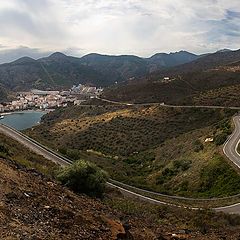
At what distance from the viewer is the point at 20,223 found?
732 cm

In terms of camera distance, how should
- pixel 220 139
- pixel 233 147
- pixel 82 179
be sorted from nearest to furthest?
pixel 82 179 → pixel 233 147 → pixel 220 139

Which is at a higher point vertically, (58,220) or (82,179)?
(58,220)

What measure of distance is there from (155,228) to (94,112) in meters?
93.7

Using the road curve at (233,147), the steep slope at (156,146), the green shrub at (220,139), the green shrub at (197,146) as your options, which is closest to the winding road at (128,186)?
the road curve at (233,147)

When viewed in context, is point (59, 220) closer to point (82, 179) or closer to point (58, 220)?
point (58, 220)

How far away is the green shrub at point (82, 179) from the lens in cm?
1383

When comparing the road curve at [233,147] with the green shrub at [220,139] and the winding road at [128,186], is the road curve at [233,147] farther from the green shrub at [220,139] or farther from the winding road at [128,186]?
the green shrub at [220,139]

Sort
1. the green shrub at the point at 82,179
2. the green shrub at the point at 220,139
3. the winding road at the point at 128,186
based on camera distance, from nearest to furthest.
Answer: the green shrub at the point at 82,179
the winding road at the point at 128,186
the green shrub at the point at 220,139

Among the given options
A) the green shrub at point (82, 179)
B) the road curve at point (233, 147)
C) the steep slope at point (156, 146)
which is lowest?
the steep slope at point (156, 146)

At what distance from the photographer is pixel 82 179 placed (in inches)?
552

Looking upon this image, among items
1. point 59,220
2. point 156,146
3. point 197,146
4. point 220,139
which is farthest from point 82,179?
point 156,146

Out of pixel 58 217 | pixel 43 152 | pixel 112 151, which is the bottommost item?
pixel 112 151

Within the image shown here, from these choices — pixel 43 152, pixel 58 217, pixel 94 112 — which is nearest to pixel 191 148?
pixel 43 152

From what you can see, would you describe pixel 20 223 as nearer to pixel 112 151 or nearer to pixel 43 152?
pixel 43 152
